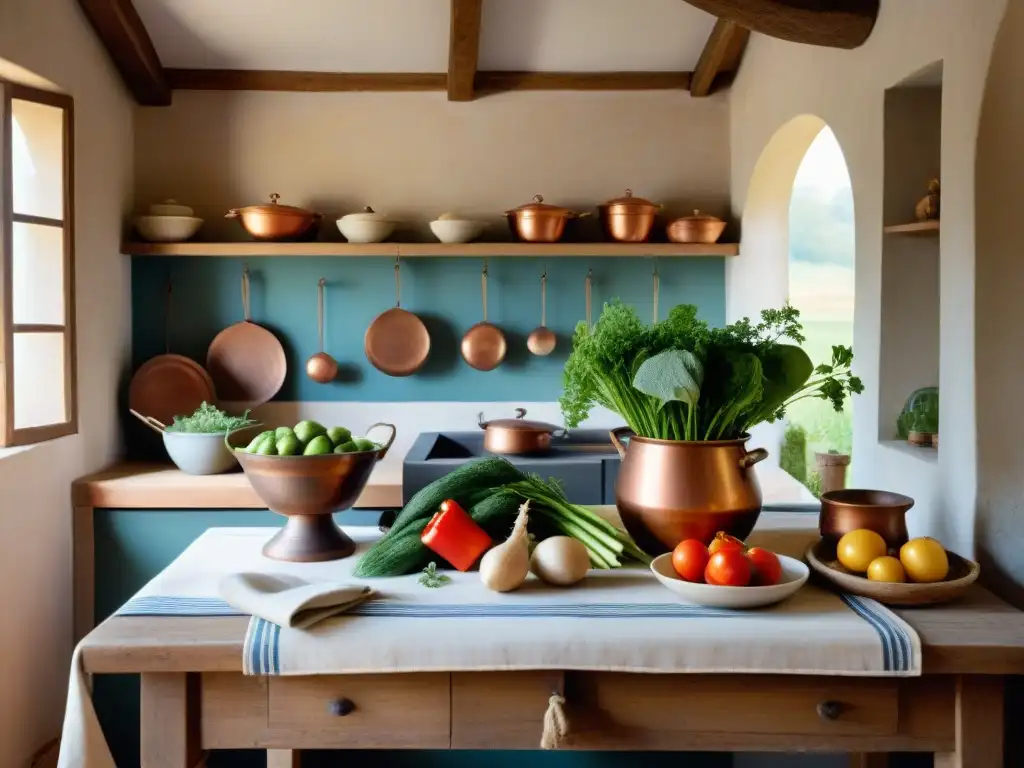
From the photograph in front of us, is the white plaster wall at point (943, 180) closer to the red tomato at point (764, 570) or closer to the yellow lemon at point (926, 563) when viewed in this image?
the yellow lemon at point (926, 563)

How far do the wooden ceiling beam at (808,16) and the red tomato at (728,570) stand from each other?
1.46 meters

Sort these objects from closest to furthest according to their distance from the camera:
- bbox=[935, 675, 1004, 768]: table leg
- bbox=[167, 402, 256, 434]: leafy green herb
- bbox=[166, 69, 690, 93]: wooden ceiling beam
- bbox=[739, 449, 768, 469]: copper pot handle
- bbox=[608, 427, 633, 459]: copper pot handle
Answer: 1. bbox=[935, 675, 1004, 768]: table leg
2. bbox=[739, 449, 768, 469]: copper pot handle
3. bbox=[608, 427, 633, 459]: copper pot handle
4. bbox=[167, 402, 256, 434]: leafy green herb
5. bbox=[166, 69, 690, 93]: wooden ceiling beam

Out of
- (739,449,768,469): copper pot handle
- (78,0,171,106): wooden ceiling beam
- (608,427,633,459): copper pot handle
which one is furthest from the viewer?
(78,0,171,106): wooden ceiling beam

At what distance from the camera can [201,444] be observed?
11.2 ft

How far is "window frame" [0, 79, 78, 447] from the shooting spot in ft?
9.70

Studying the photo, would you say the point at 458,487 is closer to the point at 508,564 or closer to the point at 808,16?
the point at 508,564

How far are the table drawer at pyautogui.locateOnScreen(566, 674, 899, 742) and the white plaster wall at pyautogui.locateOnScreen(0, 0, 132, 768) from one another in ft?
6.63

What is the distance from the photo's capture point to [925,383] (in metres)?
2.51

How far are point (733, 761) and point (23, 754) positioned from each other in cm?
211

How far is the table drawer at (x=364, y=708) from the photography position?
1.60 m

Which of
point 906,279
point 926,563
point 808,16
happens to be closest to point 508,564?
point 926,563

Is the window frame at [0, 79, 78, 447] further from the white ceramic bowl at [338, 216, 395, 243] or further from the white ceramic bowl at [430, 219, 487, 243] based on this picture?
the white ceramic bowl at [430, 219, 487, 243]

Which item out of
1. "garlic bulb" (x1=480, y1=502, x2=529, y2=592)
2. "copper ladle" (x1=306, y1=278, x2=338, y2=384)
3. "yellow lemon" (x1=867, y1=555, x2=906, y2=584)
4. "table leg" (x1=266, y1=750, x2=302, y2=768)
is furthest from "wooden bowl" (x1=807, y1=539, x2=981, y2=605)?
"copper ladle" (x1=306, y1=278, x2=338, y2=384)

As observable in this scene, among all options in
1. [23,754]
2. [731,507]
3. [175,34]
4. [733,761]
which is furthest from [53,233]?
[733,761]
